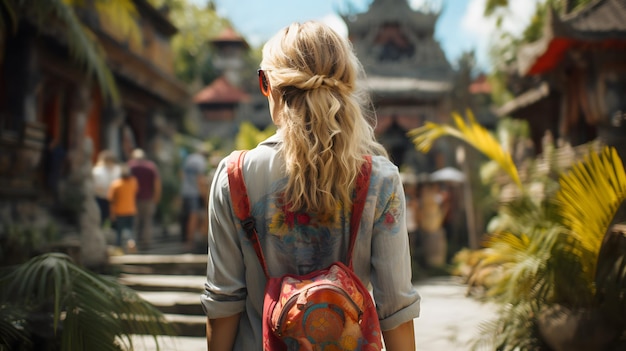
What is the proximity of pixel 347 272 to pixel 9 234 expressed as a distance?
5664 millimetres

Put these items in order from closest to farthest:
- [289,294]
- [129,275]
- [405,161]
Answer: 1. [289,294]
2. [129,275]
3. [405,161]

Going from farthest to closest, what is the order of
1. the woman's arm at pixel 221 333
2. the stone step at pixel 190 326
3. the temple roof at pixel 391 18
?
the temple roof at pixel 391 18, the stone step at pixel 190 326, the woman's arm at pixel 221 333

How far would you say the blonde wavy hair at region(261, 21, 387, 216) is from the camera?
5.05 feet

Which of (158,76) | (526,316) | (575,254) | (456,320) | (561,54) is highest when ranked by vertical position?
(158,76)

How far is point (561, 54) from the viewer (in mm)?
8445

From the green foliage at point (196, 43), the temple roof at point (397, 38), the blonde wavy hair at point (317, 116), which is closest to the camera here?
the blonde wavy hair at point (317, 116)

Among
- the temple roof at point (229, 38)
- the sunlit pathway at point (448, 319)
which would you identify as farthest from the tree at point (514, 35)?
the temple roof at point (229, 38)

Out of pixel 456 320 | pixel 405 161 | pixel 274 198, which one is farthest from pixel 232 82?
pixel 274 198

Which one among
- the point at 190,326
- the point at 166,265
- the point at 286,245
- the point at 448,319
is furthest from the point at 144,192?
the point at 286,245

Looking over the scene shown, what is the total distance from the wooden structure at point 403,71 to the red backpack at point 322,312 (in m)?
18.1

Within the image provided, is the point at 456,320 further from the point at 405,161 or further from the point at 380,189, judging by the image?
the point at 405,161

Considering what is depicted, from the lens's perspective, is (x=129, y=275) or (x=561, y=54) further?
(x=561, y=54)

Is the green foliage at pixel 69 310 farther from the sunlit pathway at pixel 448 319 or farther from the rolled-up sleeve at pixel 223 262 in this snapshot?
the sunlit pathway at pixel 448 319

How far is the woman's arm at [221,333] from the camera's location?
5.38 feet
